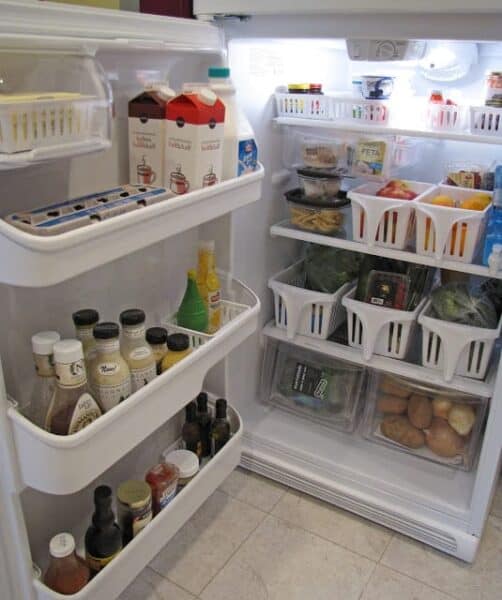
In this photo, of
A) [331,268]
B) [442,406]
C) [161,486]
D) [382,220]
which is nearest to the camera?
[161,486]

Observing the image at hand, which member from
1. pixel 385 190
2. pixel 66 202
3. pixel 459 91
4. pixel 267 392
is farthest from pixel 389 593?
pixel 459 91

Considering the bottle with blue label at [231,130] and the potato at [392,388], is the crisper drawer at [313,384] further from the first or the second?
the bottle with blue label at [231,130]

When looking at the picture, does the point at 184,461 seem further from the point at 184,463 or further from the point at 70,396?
the point at 70,396

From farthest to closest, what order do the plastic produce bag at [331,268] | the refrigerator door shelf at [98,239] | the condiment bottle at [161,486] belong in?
1. the plastic produce bag at [331,268]
2. the condiment bottle at [161,486]
3. the refrigerator door shelf at [98,239]

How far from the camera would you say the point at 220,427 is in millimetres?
1400

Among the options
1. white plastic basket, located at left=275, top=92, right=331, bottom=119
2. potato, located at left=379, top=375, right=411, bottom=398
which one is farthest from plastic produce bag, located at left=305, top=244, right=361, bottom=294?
white plastic basket, located at left=275, top=92, right=331, bottom=119

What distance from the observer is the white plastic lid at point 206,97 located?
0.98m

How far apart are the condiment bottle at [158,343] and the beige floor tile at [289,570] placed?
0.59 meters

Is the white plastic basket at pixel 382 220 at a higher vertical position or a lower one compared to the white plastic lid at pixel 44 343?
higher

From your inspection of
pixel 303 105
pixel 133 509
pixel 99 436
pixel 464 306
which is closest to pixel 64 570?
pixel 133 509

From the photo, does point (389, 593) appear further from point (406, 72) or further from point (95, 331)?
point (406, 72)

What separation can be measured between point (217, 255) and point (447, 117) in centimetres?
64

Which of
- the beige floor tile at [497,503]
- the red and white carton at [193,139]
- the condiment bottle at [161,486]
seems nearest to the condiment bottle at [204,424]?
the condiment bottle at [161,486]

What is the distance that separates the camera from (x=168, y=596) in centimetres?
131
